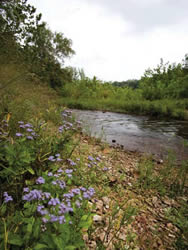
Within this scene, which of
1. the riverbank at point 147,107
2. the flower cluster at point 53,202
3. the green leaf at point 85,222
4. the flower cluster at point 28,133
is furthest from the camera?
the riverbank at point 147,107

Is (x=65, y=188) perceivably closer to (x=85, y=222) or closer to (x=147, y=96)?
(x=85, y=222)

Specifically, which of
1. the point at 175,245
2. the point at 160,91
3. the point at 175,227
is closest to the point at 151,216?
the point at 175,227

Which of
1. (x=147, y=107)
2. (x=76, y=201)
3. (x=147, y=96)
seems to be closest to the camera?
(x=76, y=201)

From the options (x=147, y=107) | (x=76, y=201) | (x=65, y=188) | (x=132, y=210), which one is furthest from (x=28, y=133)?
Answer: (x=147, y=107)

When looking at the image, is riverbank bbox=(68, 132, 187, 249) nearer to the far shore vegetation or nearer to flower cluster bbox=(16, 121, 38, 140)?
the far shore vegetation

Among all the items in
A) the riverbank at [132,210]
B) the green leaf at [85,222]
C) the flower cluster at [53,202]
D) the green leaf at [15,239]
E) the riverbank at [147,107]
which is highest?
the riverbank at [147,107]

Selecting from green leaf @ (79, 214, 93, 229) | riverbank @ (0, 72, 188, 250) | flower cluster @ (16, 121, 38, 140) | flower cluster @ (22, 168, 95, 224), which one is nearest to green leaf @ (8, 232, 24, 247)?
riverbank @ (0, 72, 188, 250)

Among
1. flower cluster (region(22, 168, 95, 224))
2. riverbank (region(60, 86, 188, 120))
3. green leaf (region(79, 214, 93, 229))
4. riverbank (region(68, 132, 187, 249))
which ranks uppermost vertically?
riverbank (region(60, 86, 188, 120))

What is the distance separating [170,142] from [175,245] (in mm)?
3488

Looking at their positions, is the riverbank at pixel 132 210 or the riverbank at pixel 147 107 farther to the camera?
the riverbank at pixel 147 107

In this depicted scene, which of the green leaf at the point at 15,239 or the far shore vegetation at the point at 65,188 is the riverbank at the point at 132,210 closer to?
the far shore vegetation at the point at 65,188

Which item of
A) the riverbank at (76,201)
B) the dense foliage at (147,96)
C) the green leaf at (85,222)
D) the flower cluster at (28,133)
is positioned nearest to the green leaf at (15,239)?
the riverbank at (76,201)

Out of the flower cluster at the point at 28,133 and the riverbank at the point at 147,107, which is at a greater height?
the riverbank at the point at 147,107

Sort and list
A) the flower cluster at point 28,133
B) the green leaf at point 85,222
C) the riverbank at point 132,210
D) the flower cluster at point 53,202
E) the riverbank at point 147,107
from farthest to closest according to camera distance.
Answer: the riverbank at point 147,107
the flower cluster at point 28,133
the riverbank at point 132,210
the green leaf at point 85,222
the flower cluster at point 53,202
